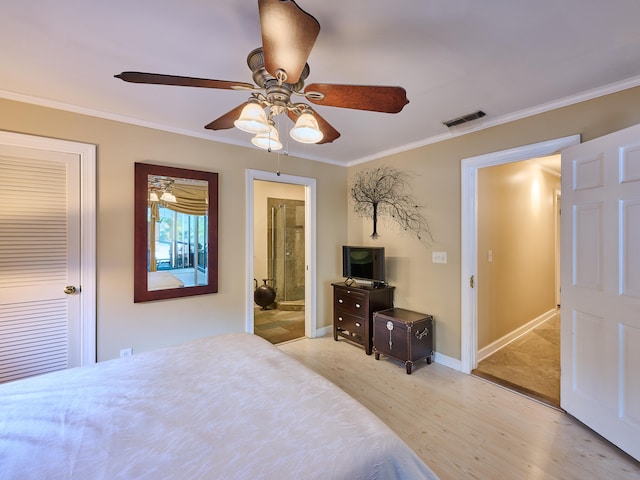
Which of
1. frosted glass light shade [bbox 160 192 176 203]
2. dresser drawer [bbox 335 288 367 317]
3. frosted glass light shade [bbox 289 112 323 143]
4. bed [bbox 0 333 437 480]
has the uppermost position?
frosted glass light shade [bbox 289 112 323 143]

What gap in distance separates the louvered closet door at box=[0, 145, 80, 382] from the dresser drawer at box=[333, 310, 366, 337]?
2577 millimetres

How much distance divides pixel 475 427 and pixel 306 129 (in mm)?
2293

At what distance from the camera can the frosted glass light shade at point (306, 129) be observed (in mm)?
1399

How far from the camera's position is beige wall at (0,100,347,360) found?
2332 mm

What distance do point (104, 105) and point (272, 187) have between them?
3320mm

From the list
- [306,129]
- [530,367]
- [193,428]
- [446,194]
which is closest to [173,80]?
[306,129]

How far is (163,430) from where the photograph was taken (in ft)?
3.18

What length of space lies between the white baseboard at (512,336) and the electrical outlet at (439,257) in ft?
3.48

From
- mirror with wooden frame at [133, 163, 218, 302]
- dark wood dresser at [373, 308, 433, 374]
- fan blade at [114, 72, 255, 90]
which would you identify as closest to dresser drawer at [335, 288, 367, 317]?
dark wood dresser at [373, 308, 433, 374]

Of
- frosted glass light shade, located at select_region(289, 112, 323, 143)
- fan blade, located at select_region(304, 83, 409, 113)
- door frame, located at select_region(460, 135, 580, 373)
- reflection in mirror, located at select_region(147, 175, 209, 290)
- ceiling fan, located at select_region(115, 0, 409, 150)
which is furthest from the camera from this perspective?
door frame, located at select_region(460, 135, 580, 373)

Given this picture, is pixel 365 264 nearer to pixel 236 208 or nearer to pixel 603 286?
pixel 236 208

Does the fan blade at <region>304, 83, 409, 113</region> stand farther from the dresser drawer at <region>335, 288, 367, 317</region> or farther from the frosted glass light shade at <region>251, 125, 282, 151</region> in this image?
the dresser drawer at <region>335, 288, 367, 317</region>

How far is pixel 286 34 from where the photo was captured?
975mm

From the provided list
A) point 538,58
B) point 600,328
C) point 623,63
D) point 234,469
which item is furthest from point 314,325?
point 623,63
